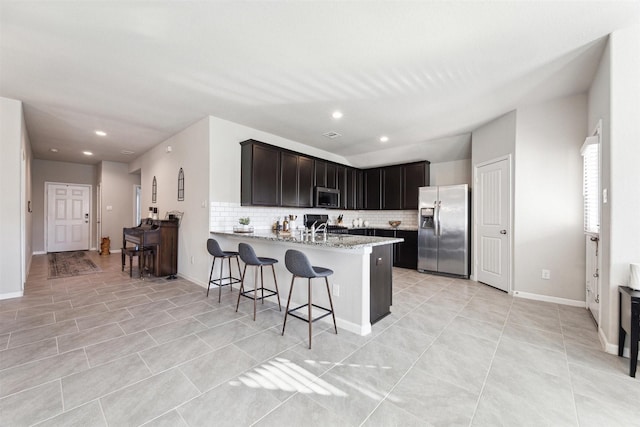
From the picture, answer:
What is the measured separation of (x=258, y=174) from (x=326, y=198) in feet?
6.19

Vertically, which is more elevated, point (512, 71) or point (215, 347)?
point (512, 71)

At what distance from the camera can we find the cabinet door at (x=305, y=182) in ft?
17.3

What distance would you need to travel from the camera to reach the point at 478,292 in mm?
4043

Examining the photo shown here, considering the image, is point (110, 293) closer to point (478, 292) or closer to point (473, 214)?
point (478, 292)

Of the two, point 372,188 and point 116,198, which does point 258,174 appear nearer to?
point 372,188

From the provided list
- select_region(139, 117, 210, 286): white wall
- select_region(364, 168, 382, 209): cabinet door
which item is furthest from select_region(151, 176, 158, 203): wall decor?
select_region(364, 168, 382, 209): cabinet door

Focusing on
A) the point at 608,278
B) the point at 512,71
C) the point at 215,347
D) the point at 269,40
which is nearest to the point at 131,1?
the point at 269,40

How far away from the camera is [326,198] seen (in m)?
5.92

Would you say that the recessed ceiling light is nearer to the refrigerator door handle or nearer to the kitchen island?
the refrigerator door handle

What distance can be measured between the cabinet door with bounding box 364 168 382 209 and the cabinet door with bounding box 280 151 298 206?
90.5 inches

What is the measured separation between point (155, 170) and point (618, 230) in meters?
7.15

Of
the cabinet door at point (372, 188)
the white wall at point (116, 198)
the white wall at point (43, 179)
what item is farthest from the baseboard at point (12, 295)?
the cabinet door at point (372, 188)

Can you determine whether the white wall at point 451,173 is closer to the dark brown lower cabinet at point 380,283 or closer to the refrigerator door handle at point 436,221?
the refrigerator door handle at point 436,221

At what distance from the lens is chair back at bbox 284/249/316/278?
7.99ft
